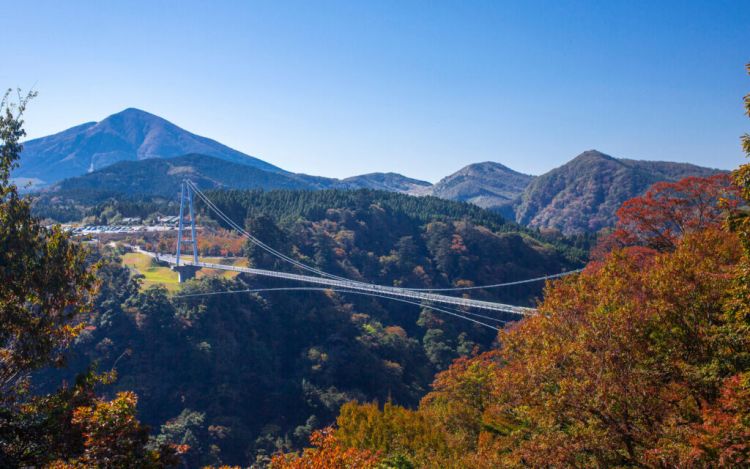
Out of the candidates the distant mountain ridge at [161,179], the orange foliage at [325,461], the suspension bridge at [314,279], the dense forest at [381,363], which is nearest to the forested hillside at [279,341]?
the dense forest at [381,363]

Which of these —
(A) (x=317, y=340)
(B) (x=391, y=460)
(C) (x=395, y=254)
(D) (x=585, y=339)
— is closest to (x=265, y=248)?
(A) (x=317, y=340)

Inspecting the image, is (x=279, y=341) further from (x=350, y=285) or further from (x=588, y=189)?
(x=588, y=189)

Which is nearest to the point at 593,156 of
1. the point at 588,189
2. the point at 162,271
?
the point at 588,189

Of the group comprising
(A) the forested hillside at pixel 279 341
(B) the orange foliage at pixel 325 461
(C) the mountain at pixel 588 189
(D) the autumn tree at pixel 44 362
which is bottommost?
(A) the forested hillside at pixel 279 341

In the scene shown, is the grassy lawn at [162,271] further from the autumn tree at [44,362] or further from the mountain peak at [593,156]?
the mountain peak at [593,156]

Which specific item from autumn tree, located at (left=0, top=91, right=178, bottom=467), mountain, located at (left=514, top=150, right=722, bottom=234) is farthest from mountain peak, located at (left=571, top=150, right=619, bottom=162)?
autumn tree, located at (left=0, top=91, right=178, bottom=467)

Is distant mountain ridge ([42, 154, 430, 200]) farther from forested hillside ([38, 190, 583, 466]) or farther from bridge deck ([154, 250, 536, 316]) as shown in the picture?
forested hillside ([38, 190, 583, 466])
